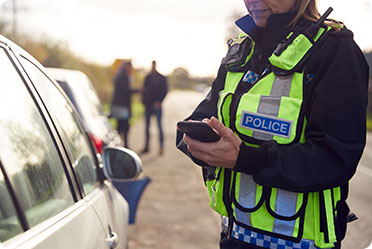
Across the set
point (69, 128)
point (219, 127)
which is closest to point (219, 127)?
point (219, 127)

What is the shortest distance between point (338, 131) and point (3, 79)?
3.60ft

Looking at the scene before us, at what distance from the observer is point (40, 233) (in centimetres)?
138

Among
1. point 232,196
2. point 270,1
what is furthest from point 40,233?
point 270,1

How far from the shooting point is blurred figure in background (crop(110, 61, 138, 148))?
32.7 feet

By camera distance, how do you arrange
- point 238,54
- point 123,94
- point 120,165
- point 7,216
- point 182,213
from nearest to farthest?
1. point 7,216
2. point 238,54
3. point 120,165
4. point 182,213
5. point 123,94

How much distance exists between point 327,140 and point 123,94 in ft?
28.8

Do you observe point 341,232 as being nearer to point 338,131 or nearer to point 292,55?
point 338,131

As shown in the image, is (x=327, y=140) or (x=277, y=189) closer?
(x=327, y=140)

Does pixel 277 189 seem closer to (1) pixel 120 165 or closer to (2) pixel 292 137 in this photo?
(2) pixel 292 137

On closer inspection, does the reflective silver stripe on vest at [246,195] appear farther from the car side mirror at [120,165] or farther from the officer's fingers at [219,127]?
the car side mirror at [120,165]

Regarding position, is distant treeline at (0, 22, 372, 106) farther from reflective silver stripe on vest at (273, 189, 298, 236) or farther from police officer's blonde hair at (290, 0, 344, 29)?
reflective silver stripe on vest at (273, 189, 298, 236)

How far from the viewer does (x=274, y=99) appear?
169 cm

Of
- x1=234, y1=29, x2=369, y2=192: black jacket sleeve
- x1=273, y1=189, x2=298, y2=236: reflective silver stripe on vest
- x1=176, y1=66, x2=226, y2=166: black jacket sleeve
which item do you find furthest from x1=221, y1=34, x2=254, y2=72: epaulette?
x1=273, y1=189, x2=298, y2=236: reflective silver stripe on vest

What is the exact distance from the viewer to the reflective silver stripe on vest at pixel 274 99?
1687 millimetres
